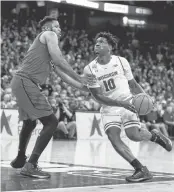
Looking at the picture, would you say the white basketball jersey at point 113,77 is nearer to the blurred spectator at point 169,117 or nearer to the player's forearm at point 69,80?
→ the player's forearm at point 69,80

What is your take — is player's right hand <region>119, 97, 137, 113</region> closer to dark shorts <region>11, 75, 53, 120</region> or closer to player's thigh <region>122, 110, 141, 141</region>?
player's thigh <region>122, 110, 141, 141</region>

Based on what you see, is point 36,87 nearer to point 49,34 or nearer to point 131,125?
point 49,34

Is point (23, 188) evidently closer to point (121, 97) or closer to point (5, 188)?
point (5, 188)

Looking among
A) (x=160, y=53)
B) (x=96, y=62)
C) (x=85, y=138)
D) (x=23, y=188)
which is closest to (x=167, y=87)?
(x=160, y=53)

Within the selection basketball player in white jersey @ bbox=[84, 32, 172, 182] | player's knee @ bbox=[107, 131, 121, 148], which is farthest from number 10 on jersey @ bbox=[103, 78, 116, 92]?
player's knee @ bbox=[107, 131, 121, 148]

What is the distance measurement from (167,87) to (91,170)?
660 inches

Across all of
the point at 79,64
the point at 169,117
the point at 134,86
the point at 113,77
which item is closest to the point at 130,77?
the point at 134,86

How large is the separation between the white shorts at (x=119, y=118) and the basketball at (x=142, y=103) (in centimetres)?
24

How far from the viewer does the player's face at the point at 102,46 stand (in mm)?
7457

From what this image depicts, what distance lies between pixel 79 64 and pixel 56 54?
1640cm

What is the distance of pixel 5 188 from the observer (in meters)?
6.12

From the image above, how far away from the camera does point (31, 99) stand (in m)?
6.92

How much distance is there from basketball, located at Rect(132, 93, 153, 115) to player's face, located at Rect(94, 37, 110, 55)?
78 cm

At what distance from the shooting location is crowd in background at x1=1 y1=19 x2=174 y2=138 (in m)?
17.8
